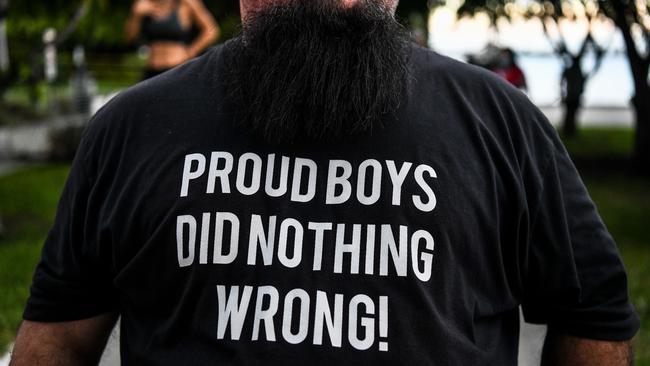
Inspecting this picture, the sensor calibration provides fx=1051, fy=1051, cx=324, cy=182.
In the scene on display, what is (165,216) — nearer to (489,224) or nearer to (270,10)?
(270,10)

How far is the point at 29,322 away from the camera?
1.83 metres

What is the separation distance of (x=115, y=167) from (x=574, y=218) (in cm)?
76

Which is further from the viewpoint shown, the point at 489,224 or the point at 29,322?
the point at 29,322

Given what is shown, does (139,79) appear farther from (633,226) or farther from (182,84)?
(182,84)

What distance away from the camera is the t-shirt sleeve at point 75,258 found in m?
1.75

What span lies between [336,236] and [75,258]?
1.50 ft

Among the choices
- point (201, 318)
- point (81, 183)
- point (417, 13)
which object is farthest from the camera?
point (417, 13)

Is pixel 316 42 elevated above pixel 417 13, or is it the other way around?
pixel 316 42

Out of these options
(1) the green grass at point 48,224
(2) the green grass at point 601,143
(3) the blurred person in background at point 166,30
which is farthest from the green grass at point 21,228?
(2) the green grass at point 601,143

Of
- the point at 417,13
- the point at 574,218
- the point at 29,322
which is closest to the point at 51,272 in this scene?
the point at 29,322

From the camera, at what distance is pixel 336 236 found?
1627 millimetres

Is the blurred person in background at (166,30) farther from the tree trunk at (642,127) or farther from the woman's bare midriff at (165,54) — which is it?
the tree trunk at (642,127)

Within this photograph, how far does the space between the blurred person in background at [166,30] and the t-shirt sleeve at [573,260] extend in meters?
6.52

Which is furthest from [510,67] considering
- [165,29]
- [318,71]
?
[318,71]
